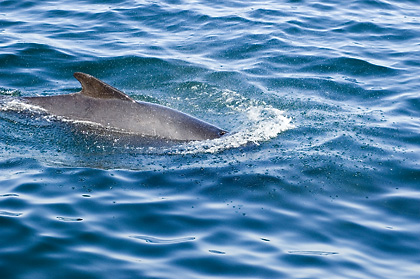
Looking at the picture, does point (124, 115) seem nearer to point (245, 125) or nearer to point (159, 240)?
point (245, 125)

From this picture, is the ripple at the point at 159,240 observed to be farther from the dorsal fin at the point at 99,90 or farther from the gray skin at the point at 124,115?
the dorsal fin at the point at 99,90

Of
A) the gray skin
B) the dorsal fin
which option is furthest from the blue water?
the dorsal fin

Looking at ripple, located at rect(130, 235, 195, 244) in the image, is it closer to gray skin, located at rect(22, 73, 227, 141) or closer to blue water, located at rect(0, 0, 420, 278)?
blue water, located at rect(0, 0, 420, 278)

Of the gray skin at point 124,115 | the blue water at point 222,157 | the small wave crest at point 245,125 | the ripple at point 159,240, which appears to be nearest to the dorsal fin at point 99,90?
the gray skin at point 124,115

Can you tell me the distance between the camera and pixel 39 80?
49.5 ft

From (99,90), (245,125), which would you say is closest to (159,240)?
(99,90)

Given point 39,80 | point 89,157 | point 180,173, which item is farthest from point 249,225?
point 39,80

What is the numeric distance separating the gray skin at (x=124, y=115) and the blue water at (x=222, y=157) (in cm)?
27

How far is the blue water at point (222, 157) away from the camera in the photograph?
8086 millimetres

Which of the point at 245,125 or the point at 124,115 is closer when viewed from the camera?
the point at 124,115

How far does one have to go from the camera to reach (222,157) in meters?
11.1

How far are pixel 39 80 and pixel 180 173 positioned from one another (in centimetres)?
612

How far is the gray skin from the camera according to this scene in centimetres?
1150

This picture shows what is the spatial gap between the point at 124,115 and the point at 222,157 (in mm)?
1908
